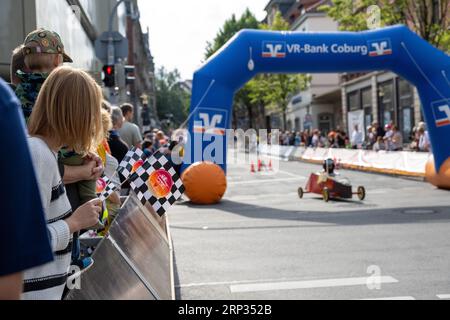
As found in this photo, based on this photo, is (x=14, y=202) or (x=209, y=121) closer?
(x=14, y=202)

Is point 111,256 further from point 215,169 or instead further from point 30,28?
point 215,169

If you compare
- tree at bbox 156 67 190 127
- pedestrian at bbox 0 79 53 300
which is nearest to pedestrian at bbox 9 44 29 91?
pedestrian at bbox 0 79 53 300

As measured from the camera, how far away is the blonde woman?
7.55ft

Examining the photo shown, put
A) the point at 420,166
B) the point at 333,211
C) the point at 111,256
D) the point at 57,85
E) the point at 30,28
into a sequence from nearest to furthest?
the point at 57,85 < the point at 111,256 < the point at 30,28 < the point at 333,211 < the point at 420,166

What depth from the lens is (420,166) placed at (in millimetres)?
19891

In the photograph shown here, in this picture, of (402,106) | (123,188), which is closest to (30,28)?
(123,188)

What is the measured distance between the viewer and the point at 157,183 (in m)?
5.35

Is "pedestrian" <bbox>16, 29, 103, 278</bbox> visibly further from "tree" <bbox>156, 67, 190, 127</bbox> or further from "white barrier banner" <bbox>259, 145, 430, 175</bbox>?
"tree" <bbox>156, 67, 190, 127</bbox>

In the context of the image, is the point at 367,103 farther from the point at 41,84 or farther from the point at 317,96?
the point at 41,84

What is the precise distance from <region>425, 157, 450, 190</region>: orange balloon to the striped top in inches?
537

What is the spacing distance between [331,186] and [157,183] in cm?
911

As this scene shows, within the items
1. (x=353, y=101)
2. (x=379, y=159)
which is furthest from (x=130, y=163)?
(x=353, y=101)

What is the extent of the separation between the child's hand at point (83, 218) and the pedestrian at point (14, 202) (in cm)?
116

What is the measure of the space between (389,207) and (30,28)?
7.66 metres
